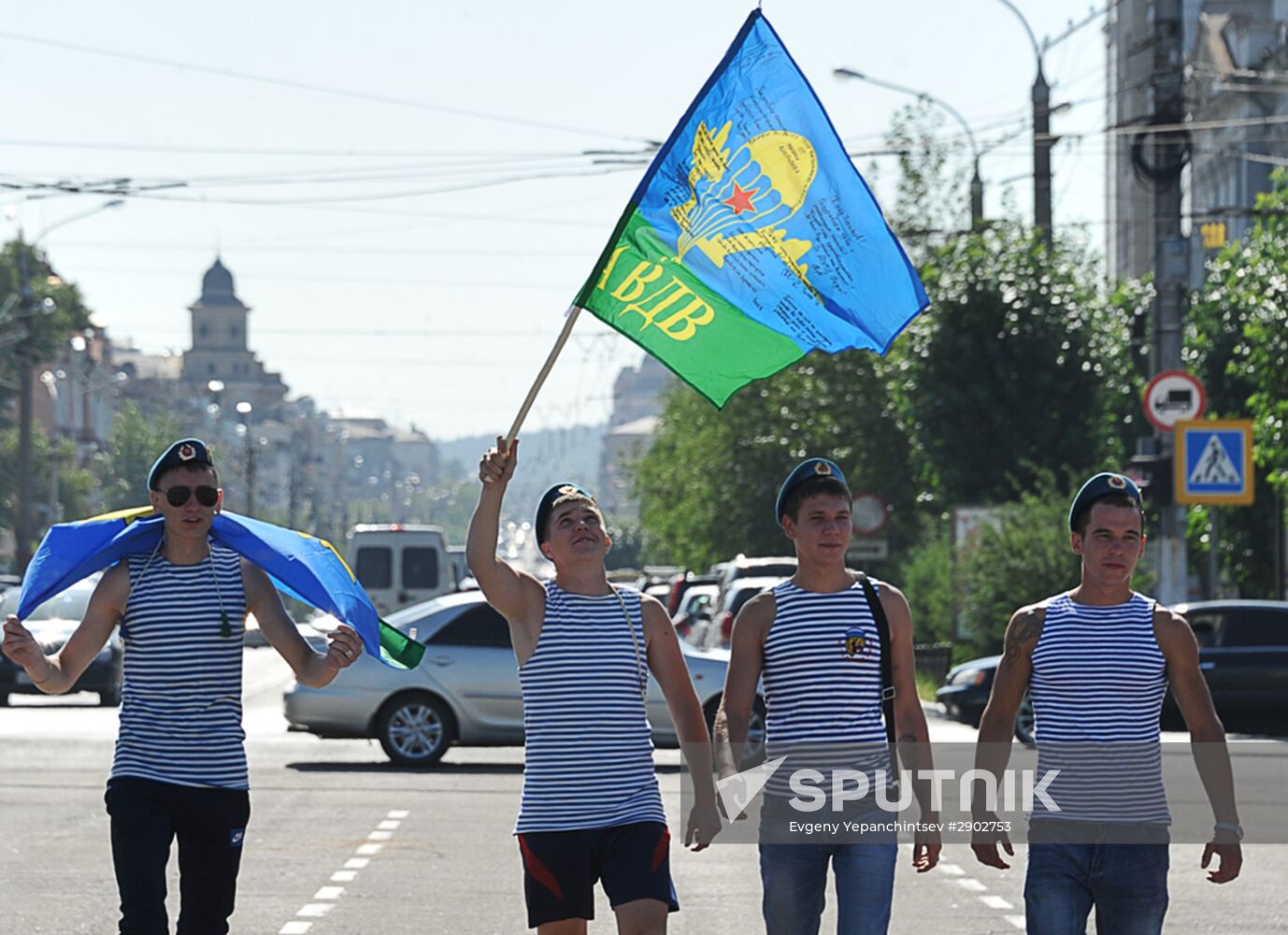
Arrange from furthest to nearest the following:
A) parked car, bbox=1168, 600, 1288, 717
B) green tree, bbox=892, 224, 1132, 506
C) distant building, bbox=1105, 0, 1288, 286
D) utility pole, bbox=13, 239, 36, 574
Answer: distant building, bbox=1105, 0, 1288, 286
utility pole, bbox=13, 239, 36, 574
green tree, bbox=892, 224, 1132, 506
parked car, bbox=1168, 600, 1288, 717

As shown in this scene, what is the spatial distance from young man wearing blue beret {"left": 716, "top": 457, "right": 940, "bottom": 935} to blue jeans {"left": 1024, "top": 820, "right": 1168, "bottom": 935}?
340mm

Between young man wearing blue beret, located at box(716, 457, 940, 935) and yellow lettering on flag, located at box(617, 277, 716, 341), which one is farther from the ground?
yellow lettering on flag, located at box(617, 277, 716, 341)

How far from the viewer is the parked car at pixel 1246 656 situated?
23312mm

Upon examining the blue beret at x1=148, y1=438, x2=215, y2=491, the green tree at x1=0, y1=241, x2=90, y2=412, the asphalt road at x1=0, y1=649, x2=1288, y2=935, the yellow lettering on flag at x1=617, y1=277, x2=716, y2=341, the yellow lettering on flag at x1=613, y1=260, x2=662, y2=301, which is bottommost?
the asphalt road at x1=0, y1=649, x2=1288, y2=935

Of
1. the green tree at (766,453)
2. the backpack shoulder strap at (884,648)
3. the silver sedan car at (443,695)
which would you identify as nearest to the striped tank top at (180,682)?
the backpack shoulder strap at (884,648)

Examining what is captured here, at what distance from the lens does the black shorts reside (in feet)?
21.2

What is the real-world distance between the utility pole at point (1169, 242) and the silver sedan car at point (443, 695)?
6107mm

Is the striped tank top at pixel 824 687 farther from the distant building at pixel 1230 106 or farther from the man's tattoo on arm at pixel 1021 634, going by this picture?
the distant building at pixel 1230 106

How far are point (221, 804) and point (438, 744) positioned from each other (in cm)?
1324

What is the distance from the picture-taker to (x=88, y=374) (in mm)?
125125

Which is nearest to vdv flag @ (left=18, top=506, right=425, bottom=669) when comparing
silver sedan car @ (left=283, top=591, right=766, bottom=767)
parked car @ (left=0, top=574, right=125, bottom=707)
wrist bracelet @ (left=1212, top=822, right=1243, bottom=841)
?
wrist bracelet @ (left=1212, top=822, right=1243, bottom=841)

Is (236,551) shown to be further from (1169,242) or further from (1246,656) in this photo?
(1169,242)

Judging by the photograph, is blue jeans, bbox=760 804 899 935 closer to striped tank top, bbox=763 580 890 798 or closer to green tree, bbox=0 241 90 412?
striped tank top, bbox=763 580 890 798

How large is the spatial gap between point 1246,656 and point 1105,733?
58.1ft
